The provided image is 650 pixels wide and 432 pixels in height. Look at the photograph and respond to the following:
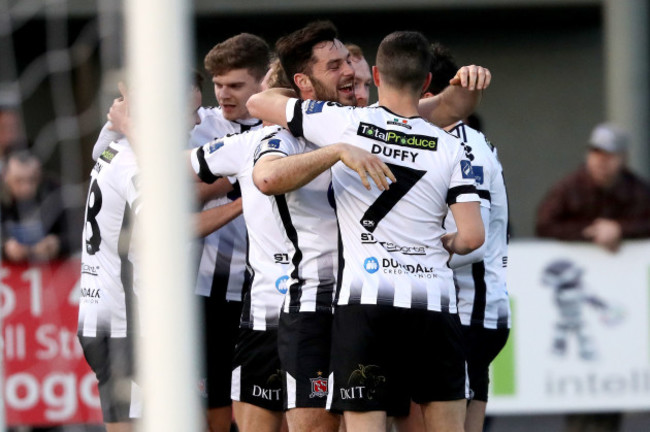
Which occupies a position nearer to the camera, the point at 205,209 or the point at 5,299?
the point at 205,209

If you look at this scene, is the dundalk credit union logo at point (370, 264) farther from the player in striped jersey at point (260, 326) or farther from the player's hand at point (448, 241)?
the player in striped jersey at point (260, 326)

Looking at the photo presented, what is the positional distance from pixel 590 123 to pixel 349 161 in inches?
377

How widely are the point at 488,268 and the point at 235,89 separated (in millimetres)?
1529

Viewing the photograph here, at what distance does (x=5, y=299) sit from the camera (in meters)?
7.66

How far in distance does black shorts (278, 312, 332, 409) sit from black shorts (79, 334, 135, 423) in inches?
47.4

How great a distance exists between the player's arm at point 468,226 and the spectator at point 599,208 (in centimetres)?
368

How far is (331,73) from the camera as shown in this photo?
4.64 meters

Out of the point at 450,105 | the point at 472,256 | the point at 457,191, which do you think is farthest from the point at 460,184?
the point at 450,105

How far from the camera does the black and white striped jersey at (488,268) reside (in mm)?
5277

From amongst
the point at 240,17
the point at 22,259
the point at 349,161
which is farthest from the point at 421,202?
the point at 240,17

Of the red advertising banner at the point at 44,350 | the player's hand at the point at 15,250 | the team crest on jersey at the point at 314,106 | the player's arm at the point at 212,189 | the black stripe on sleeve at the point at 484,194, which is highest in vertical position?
the team crest on jersey at the point at 314,106

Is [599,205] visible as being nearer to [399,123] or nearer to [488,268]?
[488,268]

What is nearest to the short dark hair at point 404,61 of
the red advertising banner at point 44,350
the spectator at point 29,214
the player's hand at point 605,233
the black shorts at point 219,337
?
the black shorts at point 219,337

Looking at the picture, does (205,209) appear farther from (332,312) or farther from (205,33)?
(205,33)
